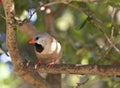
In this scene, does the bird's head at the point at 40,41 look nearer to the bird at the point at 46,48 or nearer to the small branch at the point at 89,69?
the bird at the point at 46,48

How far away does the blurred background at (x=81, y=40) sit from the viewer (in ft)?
9.43

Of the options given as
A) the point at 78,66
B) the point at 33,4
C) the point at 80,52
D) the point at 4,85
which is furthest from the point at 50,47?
the point at 4,85

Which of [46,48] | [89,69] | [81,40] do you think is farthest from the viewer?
[81,40]

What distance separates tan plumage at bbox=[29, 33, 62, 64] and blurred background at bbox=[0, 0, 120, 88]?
0.43ft

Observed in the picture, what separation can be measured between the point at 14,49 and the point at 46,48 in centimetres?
67

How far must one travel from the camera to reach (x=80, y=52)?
4.31 meters

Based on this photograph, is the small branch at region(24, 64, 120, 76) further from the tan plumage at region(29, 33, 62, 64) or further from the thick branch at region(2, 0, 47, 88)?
the tan plumage at region(29, 33, 62, 64)

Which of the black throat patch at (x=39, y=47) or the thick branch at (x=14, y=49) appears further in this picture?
the black throat patch at (x=39, y=47)

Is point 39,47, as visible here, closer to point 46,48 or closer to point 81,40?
point 46,48

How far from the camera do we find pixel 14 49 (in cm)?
240

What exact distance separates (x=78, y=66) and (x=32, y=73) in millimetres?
412

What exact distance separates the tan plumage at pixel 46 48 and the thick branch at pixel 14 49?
→ 26 cm

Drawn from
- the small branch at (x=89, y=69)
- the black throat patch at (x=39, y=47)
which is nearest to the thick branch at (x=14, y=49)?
the small branch at (x=89, y=69)

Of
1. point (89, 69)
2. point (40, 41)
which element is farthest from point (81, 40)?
point (89, 69)
